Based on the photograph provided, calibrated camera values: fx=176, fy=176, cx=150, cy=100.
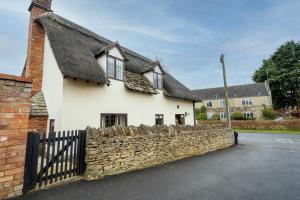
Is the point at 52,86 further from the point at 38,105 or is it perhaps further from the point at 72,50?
the point at 72,50

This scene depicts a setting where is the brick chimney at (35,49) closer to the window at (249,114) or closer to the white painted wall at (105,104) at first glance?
the white painted wall at (105,104)

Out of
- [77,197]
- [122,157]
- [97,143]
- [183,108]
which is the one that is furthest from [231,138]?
[77,197]

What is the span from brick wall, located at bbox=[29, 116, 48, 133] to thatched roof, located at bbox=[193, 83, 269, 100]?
42623 mm

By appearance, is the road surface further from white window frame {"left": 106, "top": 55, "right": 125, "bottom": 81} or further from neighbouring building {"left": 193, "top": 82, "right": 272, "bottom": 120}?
neighbouring building {"left": 193, "top": 82, "right": 272, "bottom": 120}

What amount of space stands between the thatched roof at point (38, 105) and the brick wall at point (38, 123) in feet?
0.71

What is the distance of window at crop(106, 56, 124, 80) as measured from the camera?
12.1 meters

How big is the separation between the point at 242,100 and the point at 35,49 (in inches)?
1926

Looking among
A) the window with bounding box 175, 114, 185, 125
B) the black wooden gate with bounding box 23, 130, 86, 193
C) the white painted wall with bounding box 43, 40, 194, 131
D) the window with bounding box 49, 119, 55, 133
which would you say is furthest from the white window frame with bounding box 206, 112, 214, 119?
the black wooden gate with bounding box 23, 130, 86, 193

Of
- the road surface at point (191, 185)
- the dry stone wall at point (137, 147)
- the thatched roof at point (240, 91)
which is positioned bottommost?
the road surface at point (191, 185)

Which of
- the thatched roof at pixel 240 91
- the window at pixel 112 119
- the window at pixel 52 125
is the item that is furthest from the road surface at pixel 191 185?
the thatched roof at pixel 240 91

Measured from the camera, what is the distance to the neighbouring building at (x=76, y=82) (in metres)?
9.38

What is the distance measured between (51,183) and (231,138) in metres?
15.2

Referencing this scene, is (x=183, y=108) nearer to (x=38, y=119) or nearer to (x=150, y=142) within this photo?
(x=150, y=142)

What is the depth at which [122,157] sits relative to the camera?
Result: 24.9ft
